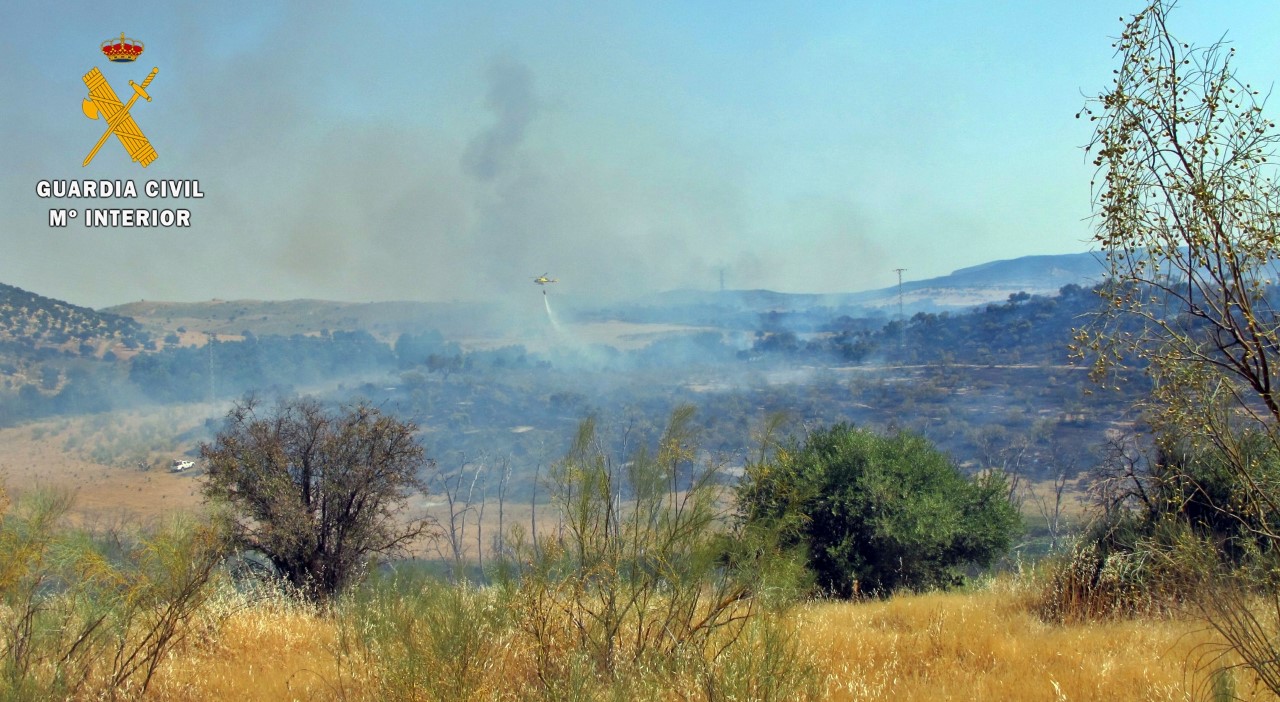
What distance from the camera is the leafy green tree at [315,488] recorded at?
1734cm

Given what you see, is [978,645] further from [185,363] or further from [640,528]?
[185,363]

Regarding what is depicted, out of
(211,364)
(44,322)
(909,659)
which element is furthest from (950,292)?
(909,659)

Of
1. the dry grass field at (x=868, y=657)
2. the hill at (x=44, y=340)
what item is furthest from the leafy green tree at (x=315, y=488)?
the hill at (x=44, y=340)

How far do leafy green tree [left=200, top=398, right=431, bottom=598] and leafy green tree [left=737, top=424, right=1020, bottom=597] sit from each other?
8002mm

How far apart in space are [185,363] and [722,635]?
82940mm

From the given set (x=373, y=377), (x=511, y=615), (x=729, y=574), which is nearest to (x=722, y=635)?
(x=729, y=574)

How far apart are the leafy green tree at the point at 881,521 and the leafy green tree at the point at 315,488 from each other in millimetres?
8002

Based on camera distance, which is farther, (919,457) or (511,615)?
(919,457)

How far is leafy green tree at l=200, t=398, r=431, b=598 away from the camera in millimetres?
17341

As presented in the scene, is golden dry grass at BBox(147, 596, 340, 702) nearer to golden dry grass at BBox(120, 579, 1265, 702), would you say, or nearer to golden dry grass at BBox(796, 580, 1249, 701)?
golden dry grass at BBox(120, 579, 1265, 702)

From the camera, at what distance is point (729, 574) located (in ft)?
26.6

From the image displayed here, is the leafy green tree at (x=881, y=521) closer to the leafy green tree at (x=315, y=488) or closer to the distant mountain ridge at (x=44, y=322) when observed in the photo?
the leafy green tree at (x=315, y=488)

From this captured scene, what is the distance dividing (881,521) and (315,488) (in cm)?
1176

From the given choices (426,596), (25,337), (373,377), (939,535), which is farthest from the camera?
(373,377)
